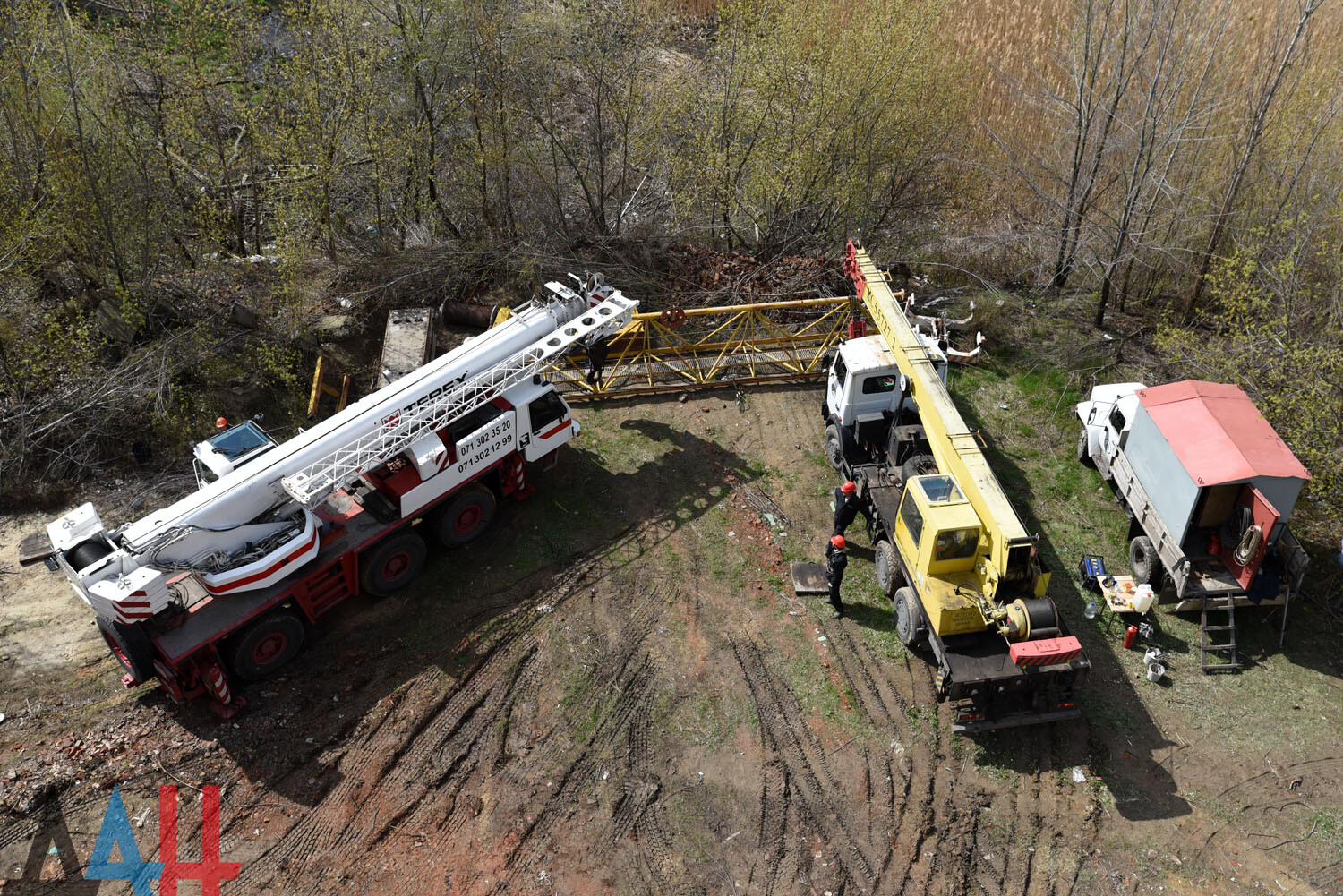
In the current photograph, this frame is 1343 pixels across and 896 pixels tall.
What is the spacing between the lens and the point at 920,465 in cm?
1206

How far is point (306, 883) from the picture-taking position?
884cm

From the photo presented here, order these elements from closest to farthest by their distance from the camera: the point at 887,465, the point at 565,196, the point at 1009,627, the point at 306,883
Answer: the point at 306,883, the point at 1009,627, the point at 887,465, the point at 565,196

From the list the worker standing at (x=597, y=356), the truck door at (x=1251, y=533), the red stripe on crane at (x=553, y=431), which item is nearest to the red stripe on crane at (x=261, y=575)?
the red stripe on crane at (x=553, y=431)

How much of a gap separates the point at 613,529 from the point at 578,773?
4344 mm

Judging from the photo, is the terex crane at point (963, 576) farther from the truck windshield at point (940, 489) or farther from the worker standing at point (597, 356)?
the worker standing at point (597, 356)

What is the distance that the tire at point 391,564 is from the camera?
1156 centimetres

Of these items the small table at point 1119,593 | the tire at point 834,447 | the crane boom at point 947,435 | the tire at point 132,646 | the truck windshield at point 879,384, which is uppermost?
the crane boom at point 947,435

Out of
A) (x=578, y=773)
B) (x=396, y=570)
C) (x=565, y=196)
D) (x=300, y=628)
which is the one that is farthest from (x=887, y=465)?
(x=565, y=196)

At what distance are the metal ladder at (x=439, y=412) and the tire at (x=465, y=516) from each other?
1.32m

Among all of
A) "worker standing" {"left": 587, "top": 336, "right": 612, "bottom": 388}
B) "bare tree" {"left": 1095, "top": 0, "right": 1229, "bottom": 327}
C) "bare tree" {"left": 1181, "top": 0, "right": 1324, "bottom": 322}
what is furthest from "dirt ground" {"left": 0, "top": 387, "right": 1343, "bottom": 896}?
Result: "bare tree" {"left": 1181, "top": 0, "right": 1324, "bottom": 322}

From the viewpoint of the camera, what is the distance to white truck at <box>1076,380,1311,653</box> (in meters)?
11.1

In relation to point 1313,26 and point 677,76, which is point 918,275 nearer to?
point 677,76

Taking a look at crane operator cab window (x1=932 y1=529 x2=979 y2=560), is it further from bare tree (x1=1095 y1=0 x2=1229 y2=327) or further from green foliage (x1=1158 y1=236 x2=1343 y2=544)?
bare tree (x1=1095 y1=0 x2=1229 y2=327)

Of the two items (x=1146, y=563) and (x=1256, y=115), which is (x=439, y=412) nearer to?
(x=1146, y=563)
